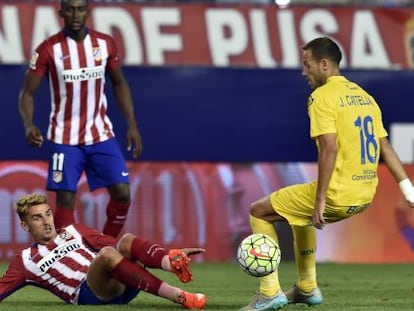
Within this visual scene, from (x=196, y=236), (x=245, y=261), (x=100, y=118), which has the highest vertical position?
(x=100, y=118)

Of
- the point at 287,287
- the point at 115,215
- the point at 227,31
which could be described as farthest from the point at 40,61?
the point at 227,31

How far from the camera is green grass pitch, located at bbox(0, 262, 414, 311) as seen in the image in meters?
8.11

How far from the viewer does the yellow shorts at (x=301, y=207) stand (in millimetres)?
7703

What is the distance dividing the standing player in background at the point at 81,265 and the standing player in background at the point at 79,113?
1.97 m

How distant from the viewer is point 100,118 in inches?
405

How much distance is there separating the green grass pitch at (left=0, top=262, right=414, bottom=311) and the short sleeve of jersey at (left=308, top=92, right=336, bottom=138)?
1143 millimetres

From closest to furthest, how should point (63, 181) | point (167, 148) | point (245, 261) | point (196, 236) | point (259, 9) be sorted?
point (245, 261)
point (63, 181)
point (196, 236)
point (167, 148)
point (259, 9)

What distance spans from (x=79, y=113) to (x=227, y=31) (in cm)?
526

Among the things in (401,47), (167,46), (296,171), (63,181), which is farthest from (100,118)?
(401,47)

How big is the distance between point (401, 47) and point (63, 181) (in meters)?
6.68

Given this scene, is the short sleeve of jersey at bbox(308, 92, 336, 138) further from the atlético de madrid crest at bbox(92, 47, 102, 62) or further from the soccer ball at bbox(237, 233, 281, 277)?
the atlético de madrid crest at bbox(92, 47, 102, 62)

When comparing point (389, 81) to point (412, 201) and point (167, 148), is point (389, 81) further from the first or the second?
point (412, 201)

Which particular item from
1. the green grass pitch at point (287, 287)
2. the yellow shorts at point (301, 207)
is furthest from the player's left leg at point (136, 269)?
the yellow shorts at point (301, 207)

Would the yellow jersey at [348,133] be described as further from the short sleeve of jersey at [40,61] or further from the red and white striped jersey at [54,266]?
the short sleeve of jersey at [40,61]
